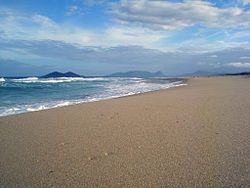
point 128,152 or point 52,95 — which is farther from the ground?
point 128,152

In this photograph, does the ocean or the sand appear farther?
the ocean

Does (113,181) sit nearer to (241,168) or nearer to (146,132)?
(241,168)

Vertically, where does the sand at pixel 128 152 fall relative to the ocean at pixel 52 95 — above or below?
above

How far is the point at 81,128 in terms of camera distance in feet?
24.0

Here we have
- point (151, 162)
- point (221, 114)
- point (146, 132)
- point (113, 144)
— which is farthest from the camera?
point (221, 114)

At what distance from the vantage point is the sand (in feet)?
12.9

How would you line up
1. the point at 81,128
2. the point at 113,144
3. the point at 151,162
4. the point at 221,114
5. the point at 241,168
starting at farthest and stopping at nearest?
the point at 221,114 → the point at 81,128 → the point at 113,144 → the point at 151,162 → the point at 241,168

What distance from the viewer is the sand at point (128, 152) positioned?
392 cm

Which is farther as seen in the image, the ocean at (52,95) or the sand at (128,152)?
the ocean at (52,95)

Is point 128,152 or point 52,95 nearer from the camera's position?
point 128,152

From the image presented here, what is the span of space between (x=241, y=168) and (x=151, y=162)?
129 centimetres

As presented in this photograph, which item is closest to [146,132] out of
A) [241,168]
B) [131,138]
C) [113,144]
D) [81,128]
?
[131,138]

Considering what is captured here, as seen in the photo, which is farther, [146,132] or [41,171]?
[146,132]

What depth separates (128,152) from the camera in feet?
16.7
